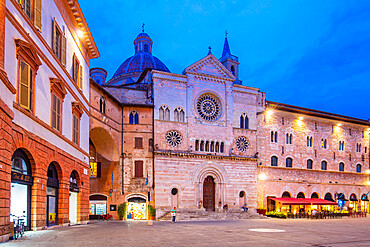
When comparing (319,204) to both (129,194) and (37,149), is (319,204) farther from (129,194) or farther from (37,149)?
(37,149)

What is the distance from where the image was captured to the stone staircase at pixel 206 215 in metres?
38.0

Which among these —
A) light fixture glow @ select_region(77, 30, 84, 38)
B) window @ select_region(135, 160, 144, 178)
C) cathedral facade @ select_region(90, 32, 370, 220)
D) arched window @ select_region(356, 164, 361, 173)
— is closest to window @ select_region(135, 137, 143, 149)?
cathedral facade @ select_region(90, 32, 370, 220)

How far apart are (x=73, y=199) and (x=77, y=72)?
8750mm

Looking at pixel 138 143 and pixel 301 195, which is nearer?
pixel 138 143

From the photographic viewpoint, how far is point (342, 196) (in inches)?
2021

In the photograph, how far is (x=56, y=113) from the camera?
19.8 metres

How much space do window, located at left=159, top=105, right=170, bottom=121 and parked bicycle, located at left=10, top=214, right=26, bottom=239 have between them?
83.7 ft

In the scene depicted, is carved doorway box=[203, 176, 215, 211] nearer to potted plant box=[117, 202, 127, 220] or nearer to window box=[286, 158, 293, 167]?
potted plant box=[117, 202, 127, 220]

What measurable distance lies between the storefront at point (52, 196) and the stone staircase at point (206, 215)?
18.8 m

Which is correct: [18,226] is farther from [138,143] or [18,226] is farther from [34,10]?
[138,143]

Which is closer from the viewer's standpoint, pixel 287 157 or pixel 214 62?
pixel 214 62

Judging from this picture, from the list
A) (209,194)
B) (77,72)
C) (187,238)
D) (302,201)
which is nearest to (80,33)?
(77,72)

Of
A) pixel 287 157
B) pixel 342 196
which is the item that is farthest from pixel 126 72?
pixel 342 196

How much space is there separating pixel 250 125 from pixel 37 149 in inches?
1299
